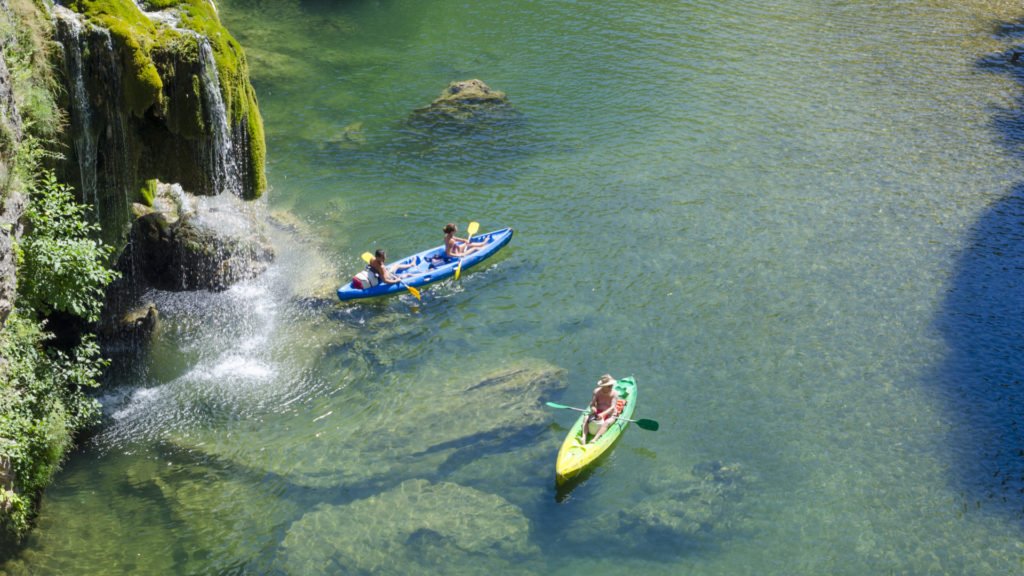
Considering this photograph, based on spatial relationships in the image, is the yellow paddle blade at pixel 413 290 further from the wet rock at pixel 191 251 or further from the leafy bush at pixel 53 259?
the leafy bush at pixel 53 259

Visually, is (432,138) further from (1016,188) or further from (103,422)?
(1016,188)

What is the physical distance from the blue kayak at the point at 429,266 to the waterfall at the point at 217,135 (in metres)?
3.12

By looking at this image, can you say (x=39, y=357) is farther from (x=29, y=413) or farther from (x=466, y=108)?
(x=466, y=108)

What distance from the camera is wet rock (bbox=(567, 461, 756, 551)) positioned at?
13.3 m

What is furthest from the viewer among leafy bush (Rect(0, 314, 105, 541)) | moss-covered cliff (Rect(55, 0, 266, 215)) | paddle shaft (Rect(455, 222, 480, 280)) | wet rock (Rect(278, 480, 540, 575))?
paddle shaft (Rect(455, 222, 480, 280))

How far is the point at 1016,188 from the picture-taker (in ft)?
71.8

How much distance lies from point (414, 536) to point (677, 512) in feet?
13.1

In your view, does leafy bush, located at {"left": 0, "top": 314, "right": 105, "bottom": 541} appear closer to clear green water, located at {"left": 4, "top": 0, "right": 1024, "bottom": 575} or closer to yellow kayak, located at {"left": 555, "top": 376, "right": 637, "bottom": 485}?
clear green water, located at {"left": 4, "top": 0, "right": 1024, "bottom": 575}

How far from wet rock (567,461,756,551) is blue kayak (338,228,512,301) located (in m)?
7.02

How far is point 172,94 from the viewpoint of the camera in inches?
596

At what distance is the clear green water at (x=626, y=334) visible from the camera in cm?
1339

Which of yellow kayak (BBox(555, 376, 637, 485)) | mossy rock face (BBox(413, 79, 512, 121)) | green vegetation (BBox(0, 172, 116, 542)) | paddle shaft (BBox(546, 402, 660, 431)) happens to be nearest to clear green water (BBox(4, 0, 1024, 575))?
yellow kayak (BBox(555, 376, 637, 485))

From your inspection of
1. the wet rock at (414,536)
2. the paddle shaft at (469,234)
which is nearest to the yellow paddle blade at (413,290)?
the paddle shaft at (469,234)

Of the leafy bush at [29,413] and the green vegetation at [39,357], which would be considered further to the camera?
the green vegetation at [39,357]
